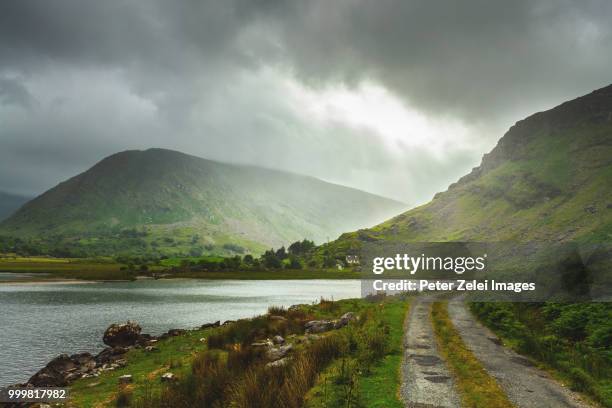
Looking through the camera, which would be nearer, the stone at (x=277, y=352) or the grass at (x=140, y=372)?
the grass at (x=140, y=372)

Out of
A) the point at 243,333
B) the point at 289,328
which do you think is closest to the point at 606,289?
the point at 289,328

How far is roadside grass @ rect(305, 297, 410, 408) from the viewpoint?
15203 millimetres

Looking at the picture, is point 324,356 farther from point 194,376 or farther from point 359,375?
point 194,376

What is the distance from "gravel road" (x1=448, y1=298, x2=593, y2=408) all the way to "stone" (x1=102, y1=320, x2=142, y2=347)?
30.3 meters

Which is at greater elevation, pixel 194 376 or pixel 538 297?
pixel 538 297

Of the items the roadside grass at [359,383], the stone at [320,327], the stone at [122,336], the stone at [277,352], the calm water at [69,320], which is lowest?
the calm water at [69,320]

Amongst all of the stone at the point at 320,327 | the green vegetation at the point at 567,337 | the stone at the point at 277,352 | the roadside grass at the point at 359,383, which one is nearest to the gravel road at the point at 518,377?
the green vegetation at the point at 567,337

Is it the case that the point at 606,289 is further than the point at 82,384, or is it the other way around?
the point at 606,289

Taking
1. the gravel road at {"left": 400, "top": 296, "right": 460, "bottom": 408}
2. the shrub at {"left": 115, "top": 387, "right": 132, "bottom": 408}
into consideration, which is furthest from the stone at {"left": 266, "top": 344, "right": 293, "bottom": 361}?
the shrub at {"left": 115, "top": 387, "right": 132, "bottom": 408}

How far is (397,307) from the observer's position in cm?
4838

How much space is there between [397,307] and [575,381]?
30226mm

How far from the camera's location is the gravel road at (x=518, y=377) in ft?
53.0

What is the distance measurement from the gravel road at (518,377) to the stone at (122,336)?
3033 cm

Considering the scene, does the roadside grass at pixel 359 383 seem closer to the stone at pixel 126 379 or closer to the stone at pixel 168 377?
the stone at pixel 168 377
